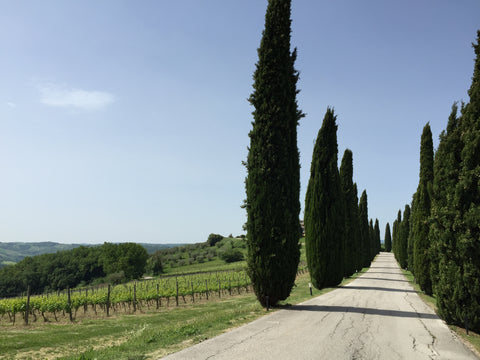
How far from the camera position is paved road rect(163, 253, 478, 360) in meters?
6.83

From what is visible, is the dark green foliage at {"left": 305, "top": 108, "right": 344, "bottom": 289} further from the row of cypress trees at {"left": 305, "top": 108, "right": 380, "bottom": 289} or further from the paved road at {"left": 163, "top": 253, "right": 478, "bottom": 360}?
the paved road at {"left": 163, "top": 253, "right": 478, "bottom": 360}

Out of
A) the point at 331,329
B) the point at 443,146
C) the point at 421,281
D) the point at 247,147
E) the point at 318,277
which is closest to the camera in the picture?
the point at 331,329

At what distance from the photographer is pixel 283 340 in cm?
773

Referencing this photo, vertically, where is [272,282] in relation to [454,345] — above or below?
above

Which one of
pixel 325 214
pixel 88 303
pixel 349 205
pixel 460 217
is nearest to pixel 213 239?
pixel 88 303

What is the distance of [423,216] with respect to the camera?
19.5m

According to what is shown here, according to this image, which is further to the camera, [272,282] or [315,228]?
[315,228]

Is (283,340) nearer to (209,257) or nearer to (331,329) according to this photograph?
(331,329)

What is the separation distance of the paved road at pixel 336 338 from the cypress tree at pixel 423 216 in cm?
742

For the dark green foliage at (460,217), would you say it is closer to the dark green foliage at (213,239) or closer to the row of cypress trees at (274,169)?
the row of cypress trees at (274,169)

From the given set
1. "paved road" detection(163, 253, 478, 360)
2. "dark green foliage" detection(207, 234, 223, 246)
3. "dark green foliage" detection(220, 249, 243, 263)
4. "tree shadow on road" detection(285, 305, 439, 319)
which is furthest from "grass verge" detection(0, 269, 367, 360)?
"dark green foliage" detection(207, 234, 223, 246)

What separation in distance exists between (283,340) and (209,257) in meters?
98.8

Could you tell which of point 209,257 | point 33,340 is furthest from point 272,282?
point 209,257

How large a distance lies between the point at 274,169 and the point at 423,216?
39.5 ft
